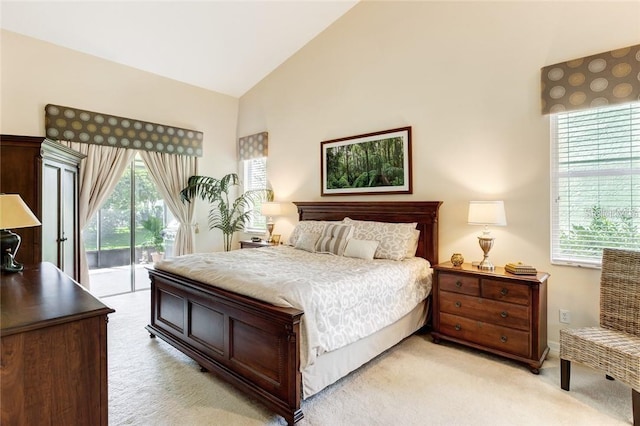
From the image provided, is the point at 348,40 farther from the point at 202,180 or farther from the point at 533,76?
the point at 202,180

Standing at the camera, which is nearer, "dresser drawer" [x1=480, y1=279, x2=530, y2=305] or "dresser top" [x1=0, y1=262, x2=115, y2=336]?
"dresser top" [x1=0, y1=262, x2=115, y2=336]

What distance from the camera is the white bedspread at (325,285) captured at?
2.15 m

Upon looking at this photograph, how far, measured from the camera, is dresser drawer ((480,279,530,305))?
8.79ft

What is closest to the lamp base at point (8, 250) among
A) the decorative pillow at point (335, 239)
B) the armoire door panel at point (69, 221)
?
the armoire door panel at point (69, 221)

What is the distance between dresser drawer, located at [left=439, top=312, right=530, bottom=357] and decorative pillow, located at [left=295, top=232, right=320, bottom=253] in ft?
5.06

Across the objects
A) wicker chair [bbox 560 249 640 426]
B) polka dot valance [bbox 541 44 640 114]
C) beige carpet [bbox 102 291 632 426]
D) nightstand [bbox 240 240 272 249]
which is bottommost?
beige carpet [bbox 102 291 632 426]

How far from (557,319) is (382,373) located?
1697 mm

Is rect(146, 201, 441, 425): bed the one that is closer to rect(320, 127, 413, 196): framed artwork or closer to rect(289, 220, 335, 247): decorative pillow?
rect(320, 127, 413, 196): framed artwork

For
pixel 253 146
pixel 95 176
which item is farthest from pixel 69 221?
pixel 253 146

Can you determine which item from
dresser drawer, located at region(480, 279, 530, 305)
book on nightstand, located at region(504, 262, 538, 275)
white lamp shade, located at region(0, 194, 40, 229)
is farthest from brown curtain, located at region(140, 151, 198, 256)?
book on nightstand, located at region(504, 262, 538, 275)

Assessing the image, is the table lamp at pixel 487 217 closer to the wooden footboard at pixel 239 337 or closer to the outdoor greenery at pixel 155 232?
the wooden footboard at pixel 239 337

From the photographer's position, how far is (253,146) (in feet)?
18.8

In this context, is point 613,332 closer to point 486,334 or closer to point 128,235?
point 486,334

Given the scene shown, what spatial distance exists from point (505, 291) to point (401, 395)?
1.23 m
